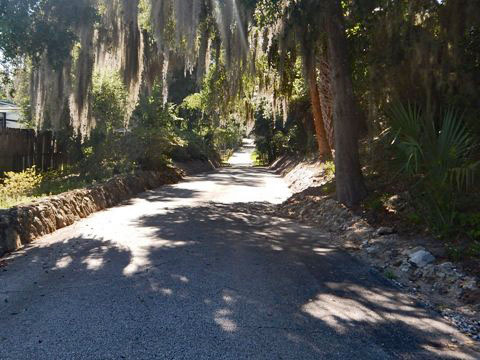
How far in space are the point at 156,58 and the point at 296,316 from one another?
13.0m

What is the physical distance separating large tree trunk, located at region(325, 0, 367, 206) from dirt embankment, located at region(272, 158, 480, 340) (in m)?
0.52

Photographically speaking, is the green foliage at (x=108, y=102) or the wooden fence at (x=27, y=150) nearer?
the wooden fence at (x=27, y=150)

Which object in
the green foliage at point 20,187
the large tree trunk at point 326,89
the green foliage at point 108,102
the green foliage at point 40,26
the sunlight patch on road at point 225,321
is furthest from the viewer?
the green foliage at point 108,102

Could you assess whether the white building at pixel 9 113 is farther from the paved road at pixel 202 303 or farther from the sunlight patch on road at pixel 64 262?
the sunlight patch on road at pixel 64 262

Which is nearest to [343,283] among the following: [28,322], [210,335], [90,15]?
[210,335]

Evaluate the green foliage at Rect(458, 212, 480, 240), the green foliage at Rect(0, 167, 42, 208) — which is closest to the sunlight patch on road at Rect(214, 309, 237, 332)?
the green foliage at Rect(458, 212, 480, 240)

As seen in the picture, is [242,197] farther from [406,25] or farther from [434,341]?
[434,341]

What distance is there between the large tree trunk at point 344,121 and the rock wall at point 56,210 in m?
5.68

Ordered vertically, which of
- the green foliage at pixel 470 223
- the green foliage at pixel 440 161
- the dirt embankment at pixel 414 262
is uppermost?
the green foliage at pixel 440 161

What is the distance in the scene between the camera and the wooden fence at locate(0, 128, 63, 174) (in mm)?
14375

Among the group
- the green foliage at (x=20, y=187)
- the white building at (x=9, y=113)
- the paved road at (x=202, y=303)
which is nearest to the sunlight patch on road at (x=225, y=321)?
the paved road at (x=202, y=303)

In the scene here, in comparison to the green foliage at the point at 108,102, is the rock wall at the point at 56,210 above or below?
below

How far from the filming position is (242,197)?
1483 centimetres

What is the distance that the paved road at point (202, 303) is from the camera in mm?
3648
